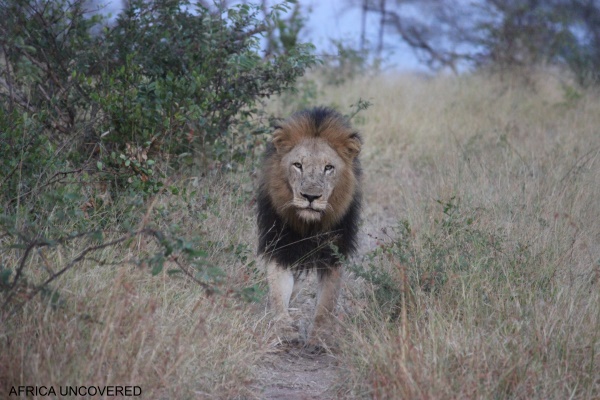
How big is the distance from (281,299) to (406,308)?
0.89m

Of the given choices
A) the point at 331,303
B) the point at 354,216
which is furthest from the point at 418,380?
the point at 354,216

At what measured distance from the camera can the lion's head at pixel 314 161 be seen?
497 cm

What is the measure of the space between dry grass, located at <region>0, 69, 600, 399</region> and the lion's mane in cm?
25

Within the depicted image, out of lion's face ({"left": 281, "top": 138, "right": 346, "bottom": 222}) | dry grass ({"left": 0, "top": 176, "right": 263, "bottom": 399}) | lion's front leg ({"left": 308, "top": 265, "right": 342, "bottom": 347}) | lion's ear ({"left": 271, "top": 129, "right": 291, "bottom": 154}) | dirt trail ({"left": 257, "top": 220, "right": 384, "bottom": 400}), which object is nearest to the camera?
dry grass ({"left": 0, "top": 176, "right": 263, "bottom": 399})

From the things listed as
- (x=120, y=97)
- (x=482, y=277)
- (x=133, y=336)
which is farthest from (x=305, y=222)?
(x=133, y=336)

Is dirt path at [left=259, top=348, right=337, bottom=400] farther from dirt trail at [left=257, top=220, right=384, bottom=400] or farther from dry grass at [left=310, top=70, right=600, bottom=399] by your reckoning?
dry grass at [left=310, top=70, right=600, bottom=399]

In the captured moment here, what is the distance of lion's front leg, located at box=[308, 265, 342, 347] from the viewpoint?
4648mm

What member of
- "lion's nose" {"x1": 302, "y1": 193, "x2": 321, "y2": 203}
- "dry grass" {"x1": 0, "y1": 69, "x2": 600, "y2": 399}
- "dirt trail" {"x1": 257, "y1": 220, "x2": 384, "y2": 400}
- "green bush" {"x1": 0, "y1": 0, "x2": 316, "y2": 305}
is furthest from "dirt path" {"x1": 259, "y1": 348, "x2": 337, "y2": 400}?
"green bush" {"x1": 0, "y1": 0, "x2": 316, "y2": 305}

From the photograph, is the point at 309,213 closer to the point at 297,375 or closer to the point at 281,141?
the point at 281,141

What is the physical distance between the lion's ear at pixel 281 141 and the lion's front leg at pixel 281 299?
2.60ft

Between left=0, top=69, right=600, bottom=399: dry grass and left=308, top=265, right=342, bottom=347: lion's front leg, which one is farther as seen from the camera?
left=308, top=265, right=342, bottom=347: lion's front leg

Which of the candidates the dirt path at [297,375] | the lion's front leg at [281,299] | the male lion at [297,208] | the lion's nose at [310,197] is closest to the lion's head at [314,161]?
the male lion at [297,208]

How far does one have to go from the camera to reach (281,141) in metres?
5.13

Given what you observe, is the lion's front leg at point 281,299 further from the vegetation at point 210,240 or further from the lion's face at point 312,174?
the lion's face at point 312,174
